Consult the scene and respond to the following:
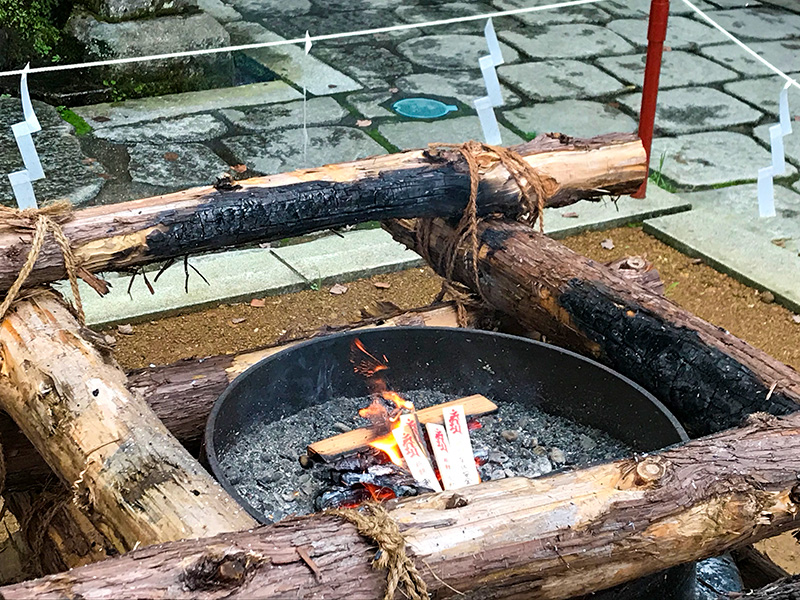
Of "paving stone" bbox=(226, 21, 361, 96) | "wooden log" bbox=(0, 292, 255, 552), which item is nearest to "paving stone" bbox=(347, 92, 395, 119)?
"paving stone" bbox=(226, 21, 361, 96)

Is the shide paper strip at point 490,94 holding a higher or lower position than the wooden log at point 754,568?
higher

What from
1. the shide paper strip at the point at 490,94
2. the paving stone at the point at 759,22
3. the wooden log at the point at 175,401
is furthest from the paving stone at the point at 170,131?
the paving stone at the point at 759,22

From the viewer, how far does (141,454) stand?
181 cm

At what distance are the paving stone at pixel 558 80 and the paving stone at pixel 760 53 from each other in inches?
37.8

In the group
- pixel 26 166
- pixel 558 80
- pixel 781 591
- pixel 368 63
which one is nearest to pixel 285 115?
pixel 368 63

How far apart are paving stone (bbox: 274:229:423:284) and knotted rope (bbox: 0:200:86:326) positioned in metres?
1.90

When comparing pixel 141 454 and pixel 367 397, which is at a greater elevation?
pixel 141 454

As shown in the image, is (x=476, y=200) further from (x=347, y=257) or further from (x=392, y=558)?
(x=347, y=257)

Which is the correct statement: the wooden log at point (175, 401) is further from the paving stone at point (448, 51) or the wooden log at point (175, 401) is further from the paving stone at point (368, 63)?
the paving stone at point (448, 51)

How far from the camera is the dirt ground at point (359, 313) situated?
12.5 feet

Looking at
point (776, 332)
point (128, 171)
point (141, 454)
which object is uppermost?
point (141, 454)

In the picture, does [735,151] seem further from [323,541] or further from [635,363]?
[323,541]

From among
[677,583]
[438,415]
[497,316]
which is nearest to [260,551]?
[677,583]

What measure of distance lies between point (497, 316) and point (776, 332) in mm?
1672
